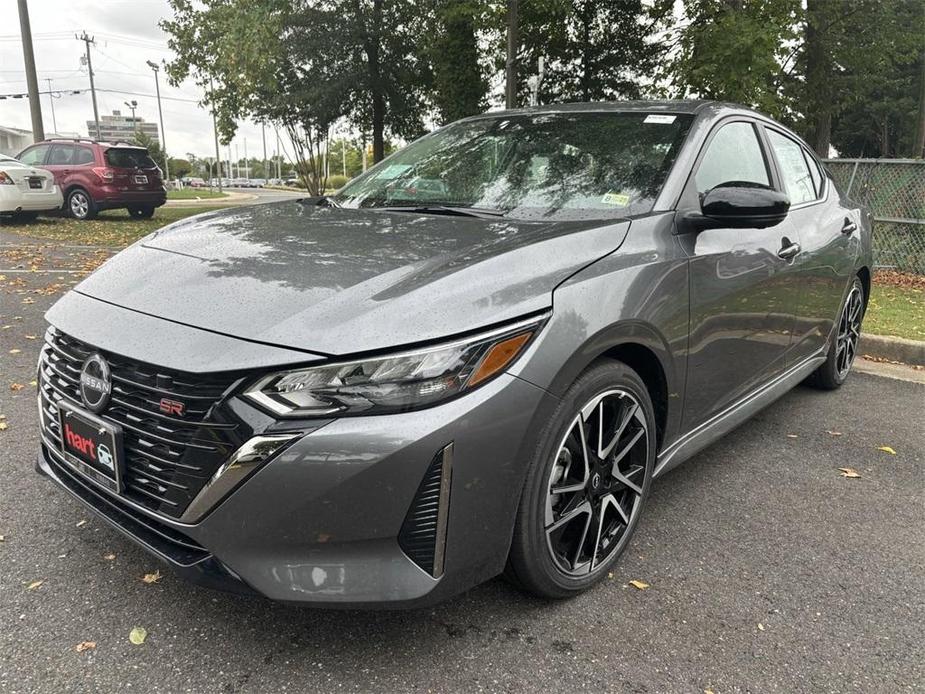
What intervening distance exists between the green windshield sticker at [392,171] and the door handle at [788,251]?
1.72m

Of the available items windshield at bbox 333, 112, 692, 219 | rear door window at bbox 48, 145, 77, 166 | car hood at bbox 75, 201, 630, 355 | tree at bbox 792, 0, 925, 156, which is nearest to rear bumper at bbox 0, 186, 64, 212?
rear door window at bbox 48, 145, 77, 166

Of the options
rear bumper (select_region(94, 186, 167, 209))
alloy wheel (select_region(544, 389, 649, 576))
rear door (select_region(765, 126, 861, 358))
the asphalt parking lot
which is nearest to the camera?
the asphalt parking lot

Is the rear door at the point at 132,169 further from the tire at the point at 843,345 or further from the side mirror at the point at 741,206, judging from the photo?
the side mirror at the point at 741,206

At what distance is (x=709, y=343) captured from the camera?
261cm

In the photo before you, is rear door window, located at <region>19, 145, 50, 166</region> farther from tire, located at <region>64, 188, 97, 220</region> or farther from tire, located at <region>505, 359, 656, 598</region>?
tire, located at <region>505, 359, 656, 598</region>

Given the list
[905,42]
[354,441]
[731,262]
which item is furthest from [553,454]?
[905,42]

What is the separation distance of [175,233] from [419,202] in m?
0.95

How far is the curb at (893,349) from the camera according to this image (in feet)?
17.6

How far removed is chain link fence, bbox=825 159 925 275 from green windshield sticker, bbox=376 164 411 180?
26.0 ft

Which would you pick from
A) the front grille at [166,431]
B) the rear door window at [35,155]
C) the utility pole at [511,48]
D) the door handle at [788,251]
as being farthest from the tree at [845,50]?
the rear door window at [35,155]

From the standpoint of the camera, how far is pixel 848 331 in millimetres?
4547

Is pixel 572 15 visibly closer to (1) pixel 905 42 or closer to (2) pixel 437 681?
(1) pixel 905 42

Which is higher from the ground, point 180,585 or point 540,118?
point 540,118

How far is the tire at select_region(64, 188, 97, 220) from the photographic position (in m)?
14.9
